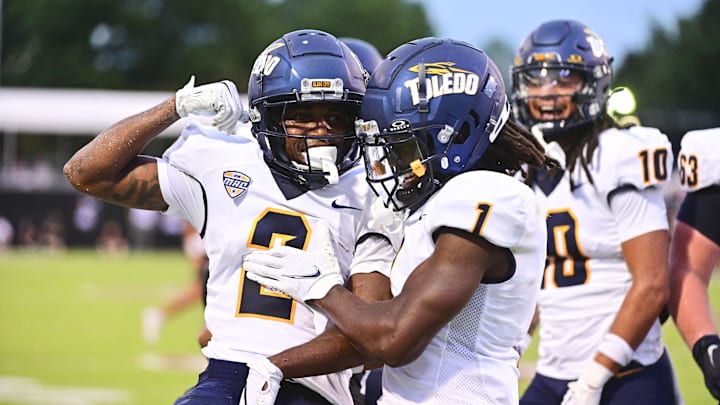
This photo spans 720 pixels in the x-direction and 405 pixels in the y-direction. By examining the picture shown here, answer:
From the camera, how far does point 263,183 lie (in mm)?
3434

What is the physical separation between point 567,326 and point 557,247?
336 mm

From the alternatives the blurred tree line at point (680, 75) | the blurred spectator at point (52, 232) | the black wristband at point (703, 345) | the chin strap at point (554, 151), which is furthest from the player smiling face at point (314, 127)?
the blurred spectator at point (52, 232)

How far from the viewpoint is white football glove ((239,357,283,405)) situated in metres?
3.03

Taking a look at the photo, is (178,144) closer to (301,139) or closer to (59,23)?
(301,139)

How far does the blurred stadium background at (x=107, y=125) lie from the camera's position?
1056 centimetres

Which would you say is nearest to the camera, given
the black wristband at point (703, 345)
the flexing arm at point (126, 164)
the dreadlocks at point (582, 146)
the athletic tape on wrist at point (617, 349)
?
the flexing arm at point (126, 164)

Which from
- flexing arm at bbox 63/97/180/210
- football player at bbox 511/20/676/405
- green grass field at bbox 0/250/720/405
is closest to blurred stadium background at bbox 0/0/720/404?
green grass field at bbox 0/250/720/405

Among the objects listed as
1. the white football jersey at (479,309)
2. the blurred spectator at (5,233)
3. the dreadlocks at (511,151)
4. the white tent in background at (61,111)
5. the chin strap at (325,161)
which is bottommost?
the blurred spectator at (5,233)

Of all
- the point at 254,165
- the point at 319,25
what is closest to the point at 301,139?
the point at 254,165

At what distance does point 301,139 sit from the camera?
3348mm

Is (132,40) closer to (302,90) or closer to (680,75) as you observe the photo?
(680,75)

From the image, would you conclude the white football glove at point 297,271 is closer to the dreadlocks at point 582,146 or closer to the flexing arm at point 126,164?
the flexing arm at point 126,164

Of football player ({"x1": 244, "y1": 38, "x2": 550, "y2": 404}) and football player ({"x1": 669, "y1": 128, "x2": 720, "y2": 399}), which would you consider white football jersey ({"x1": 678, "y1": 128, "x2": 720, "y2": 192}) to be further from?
football player ({"x1": 244, "y1": 38, "x2": 550, "y2": 404})

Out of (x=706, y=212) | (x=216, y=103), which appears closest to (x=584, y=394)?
(x=706, y=212)
